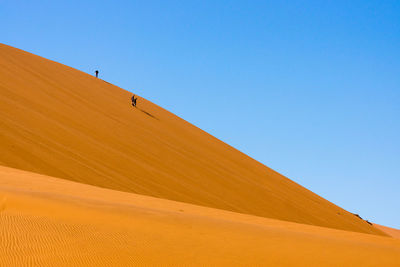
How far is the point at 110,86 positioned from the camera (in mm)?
28453

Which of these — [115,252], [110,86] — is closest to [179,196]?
[115,252]

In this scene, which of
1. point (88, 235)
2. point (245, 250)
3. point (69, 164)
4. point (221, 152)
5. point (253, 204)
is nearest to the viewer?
point (88, 235)

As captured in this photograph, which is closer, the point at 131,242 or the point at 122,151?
the point at 131,242

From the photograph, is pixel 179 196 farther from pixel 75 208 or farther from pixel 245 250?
pixel 245 250

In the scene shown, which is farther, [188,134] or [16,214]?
[188,134]

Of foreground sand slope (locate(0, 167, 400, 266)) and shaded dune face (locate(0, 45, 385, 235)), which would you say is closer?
foreground sand slope (locate(0, 167, 400, 266))

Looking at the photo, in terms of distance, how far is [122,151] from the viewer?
16156 mm

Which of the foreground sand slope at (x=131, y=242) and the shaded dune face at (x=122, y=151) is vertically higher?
the shaded dune face at (x=122, y=151)

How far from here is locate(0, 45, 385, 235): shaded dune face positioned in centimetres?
1309

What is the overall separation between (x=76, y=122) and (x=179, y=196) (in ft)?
18.3

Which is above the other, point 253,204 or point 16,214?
point 253,204

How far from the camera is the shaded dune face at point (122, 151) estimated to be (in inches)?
516

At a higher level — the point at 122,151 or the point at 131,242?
the point at 122,151

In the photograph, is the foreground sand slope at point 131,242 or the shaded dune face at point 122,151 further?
the shaded dune face at point 122,151
